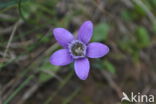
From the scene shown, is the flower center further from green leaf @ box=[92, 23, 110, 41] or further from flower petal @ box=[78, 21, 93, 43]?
green leaf @ box=[92, 23, 110, 41]

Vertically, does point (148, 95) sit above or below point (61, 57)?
below

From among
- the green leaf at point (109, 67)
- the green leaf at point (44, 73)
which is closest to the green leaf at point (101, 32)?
the green leaf at point (109, 67)

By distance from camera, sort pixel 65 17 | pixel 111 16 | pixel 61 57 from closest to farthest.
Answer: pixel 61 57 < pixel 65 17 < pixel 111 16

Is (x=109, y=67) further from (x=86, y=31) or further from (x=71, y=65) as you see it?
(x=86, y=31)

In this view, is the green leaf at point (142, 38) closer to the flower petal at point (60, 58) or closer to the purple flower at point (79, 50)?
the purple flower at point (79, 50)

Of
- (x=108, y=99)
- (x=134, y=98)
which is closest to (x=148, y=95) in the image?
(x=134, y=98)

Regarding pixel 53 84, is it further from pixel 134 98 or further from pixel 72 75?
pixel 134 98

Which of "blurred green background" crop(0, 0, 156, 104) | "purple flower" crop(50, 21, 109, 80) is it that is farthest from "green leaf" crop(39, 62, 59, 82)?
"purple flower" crop(50, 21, 109, 80)
